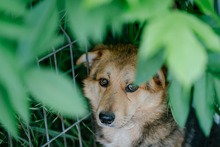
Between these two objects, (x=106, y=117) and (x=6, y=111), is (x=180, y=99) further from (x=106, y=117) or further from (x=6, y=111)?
(x=106, y=117)

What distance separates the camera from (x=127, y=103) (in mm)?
3271

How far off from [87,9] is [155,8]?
152 mm

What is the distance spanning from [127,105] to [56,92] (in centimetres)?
209

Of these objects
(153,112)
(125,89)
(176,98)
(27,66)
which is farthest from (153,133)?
(27,66)

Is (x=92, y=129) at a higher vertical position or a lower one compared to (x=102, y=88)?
lower

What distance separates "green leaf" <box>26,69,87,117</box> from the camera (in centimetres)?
118

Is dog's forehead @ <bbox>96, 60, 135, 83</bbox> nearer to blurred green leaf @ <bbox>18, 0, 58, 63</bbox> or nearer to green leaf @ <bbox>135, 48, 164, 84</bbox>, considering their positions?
green leaf @ <bbox>135, 48, 164, 84</bbox>

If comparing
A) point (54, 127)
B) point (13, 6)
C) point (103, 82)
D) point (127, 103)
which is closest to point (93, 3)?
point (13, 6)

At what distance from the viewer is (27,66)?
124cm

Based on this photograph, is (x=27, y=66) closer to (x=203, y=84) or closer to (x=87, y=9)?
(x=87, y=9)

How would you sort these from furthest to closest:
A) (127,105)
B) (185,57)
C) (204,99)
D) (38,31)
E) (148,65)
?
(127,105) < (204,99) < (148,65) < (38,31) < (185,57)

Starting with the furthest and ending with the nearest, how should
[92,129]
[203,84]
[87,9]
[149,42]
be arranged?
[92,129] < [203,84] < [87,9] < [149,42]

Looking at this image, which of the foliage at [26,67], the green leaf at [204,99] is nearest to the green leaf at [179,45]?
the foliage at [26,67]

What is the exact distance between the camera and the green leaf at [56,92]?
1.18 m
